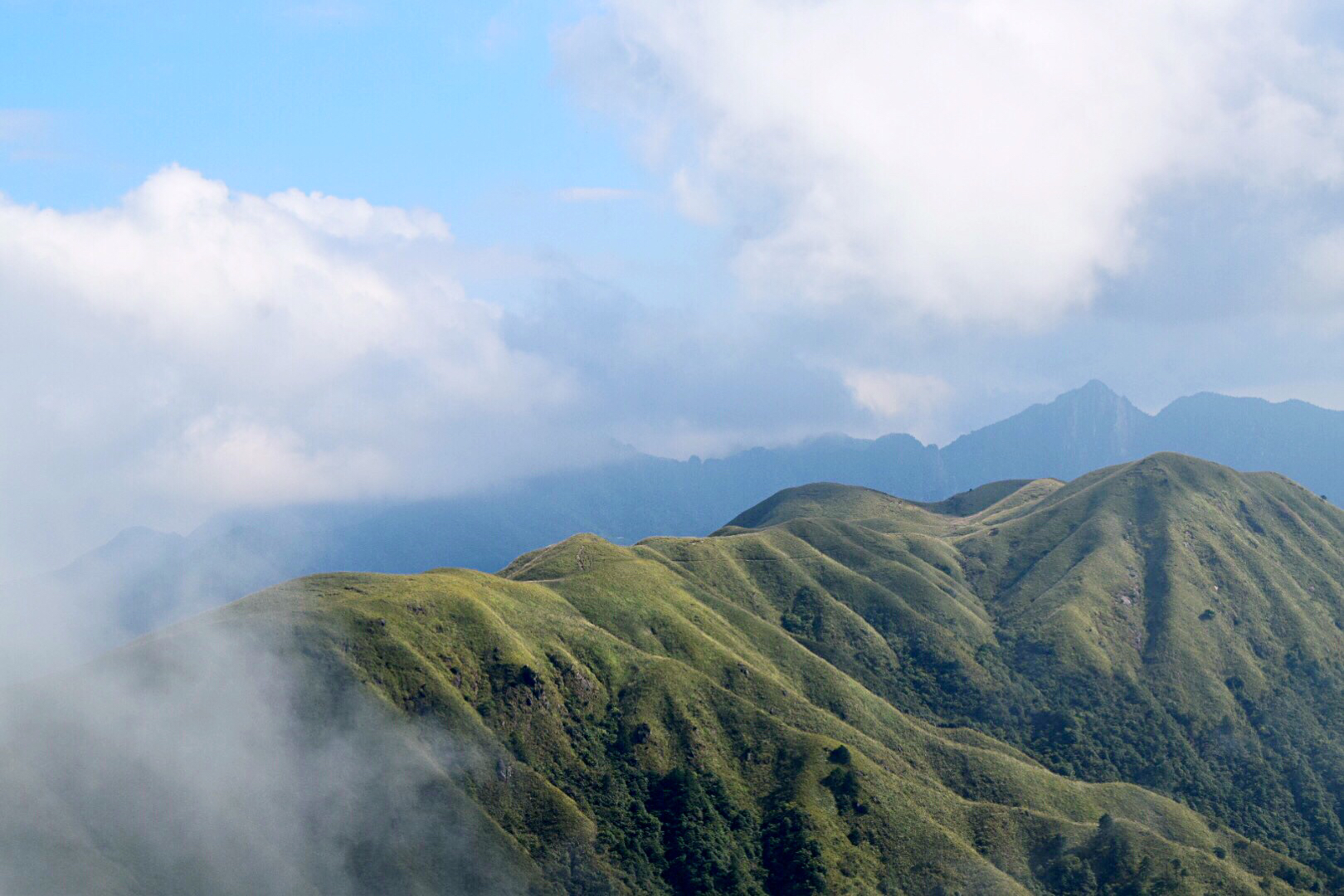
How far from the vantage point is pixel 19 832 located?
19712 cm

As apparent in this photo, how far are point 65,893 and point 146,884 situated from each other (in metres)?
14.3

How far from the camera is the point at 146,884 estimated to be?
7800 inches

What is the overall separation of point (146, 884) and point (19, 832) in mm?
26644

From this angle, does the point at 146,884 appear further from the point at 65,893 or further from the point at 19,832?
the point at 19,832

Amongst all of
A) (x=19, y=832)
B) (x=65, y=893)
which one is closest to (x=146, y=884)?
(x=65, y=893)

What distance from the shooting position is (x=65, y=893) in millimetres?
188250

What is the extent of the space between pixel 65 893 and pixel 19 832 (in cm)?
1873
